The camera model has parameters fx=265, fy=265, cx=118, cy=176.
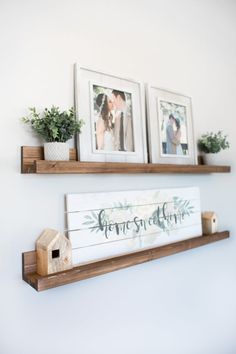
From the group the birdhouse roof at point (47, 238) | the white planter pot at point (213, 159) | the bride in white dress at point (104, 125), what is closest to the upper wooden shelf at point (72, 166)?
the bride in white dress at point (104, 125)

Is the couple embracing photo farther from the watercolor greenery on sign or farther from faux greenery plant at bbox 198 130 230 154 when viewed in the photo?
faux greenery plant at bbox 198 130 230 154

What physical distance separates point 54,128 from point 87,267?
506 mm

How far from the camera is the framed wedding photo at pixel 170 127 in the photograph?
127 cm

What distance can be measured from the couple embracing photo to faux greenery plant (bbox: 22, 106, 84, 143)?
0.14 meters

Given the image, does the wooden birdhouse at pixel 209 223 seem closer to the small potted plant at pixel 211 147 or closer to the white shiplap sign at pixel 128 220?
the white shiplap sign at pixel 128 220

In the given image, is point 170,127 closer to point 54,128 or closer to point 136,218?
point 136,218

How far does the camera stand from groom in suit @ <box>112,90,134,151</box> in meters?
1.15

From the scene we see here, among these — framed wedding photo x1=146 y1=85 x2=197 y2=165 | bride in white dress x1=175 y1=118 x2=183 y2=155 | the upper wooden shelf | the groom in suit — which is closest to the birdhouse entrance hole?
the upper wooden shelf

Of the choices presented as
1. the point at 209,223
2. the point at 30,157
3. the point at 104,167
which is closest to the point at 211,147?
the point at 209,223

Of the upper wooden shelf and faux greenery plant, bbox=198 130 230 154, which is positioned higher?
faux greenery plant, bbox=198 130 230 154

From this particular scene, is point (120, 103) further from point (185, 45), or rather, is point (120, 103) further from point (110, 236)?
point (185, 45)

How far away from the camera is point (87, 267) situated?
953 mm

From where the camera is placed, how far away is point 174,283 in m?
1.33

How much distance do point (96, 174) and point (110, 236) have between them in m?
0.26
